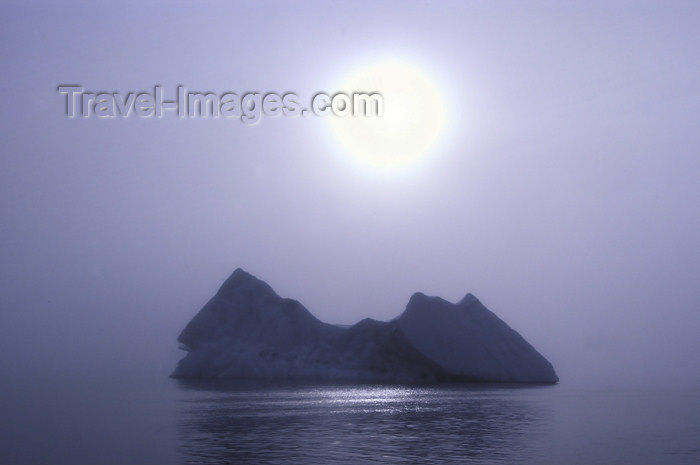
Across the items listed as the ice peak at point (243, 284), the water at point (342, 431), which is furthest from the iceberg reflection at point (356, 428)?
the ice peak at point (243, 284)

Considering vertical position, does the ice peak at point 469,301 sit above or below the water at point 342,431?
above

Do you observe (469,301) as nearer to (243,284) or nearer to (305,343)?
(305,343)

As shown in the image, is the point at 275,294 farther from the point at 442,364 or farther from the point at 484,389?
the point at 484,389

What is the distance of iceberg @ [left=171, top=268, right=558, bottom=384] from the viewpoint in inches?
1385

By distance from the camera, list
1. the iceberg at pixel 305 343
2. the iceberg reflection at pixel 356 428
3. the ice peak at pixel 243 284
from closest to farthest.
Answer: the iceberg reflection at pixel 356 428 → the iceberg at pixel 305 343 → the ice peak at pixel 243 284

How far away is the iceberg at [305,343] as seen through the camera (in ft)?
115

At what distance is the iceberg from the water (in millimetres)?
5692

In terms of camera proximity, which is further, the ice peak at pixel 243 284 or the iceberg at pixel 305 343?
the ice peak at pixel 243 284

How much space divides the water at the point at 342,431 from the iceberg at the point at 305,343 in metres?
5.69

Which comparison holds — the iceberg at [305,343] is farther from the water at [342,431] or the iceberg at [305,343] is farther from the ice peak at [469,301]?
the water at [342,431]

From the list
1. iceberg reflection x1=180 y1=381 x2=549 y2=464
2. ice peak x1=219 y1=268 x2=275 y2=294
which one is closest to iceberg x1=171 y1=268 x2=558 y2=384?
ice peak x1=219 y1=268 x2=275 y2=294

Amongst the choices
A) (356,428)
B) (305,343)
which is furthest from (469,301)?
(356,428)

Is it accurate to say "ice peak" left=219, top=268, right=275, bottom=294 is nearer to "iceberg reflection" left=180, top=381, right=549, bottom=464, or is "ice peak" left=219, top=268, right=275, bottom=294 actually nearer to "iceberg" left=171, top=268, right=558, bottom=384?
"iceberg" left=171, top=268, right=558, bottom=384

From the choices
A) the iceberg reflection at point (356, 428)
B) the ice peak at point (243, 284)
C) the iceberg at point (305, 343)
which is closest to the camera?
the iceberg reflection at point (356, 428)
